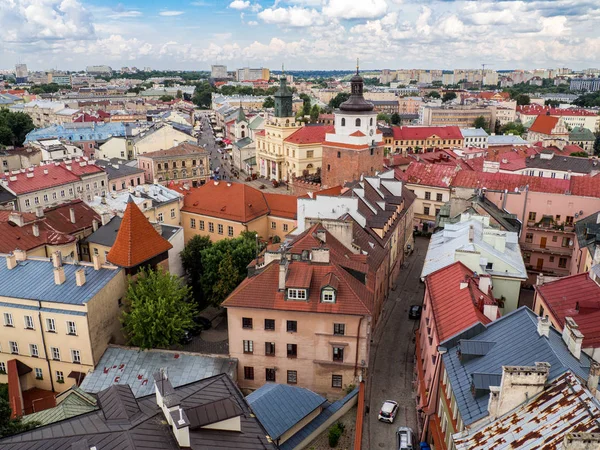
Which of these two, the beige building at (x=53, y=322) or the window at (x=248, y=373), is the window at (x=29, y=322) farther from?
the window at (x=248, y=373)

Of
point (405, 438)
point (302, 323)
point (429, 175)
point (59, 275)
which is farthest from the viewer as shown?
point (429, 175)

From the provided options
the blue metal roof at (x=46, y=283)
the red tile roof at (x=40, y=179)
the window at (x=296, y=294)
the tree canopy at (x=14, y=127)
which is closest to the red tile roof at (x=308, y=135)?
the red tile roof at (x=40, y=179)

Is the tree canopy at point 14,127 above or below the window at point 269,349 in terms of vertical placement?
above

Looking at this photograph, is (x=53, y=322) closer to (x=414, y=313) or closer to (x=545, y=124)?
(x=414, y=313)

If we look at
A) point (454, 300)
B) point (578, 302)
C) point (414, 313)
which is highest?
point (454, 300)

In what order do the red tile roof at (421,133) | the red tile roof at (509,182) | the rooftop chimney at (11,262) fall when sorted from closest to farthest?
the rooftop chimney at (11,262)
the red tile roof at (509,182)
the red tile roof at (421,133)

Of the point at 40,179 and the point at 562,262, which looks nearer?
the point at 562,262

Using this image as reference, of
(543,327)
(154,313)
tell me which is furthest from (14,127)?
(543,327)
